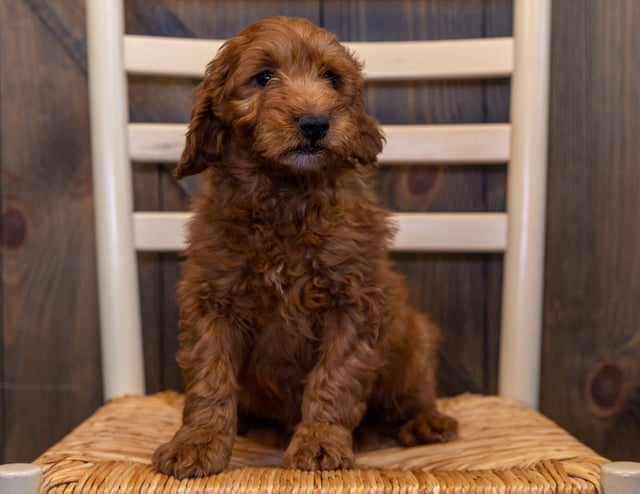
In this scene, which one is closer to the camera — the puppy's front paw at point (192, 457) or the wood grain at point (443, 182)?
the puppy's front paw at point (192, 457)

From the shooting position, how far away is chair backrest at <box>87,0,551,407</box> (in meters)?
1.57

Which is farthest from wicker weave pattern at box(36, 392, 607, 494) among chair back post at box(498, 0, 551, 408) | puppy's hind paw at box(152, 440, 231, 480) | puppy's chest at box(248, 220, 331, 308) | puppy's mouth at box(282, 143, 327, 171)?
puppy's mouth at box(282, 143, 327, 171)

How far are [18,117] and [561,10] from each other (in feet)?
3.91

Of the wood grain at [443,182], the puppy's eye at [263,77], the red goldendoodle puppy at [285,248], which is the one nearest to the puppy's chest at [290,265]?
the red goldendoodle puppy at [285,248]

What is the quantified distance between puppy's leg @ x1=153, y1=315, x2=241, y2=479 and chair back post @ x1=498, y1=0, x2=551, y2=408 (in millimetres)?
573

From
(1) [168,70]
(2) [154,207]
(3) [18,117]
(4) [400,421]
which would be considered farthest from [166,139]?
(4) [400,421]

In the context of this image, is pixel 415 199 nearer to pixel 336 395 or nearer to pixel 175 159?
pixel 175 159

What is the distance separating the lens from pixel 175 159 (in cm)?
163

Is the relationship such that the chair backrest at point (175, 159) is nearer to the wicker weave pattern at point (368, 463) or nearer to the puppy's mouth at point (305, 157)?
the wicker weave pattern at point (368, 463)

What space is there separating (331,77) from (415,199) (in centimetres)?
63

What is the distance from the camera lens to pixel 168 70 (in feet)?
5.29

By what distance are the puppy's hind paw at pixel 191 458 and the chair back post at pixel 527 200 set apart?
0.65m

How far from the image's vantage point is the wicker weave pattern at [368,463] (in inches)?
41.1

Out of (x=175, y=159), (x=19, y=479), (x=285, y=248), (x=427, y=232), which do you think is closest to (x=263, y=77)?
(x=285, y=248)
